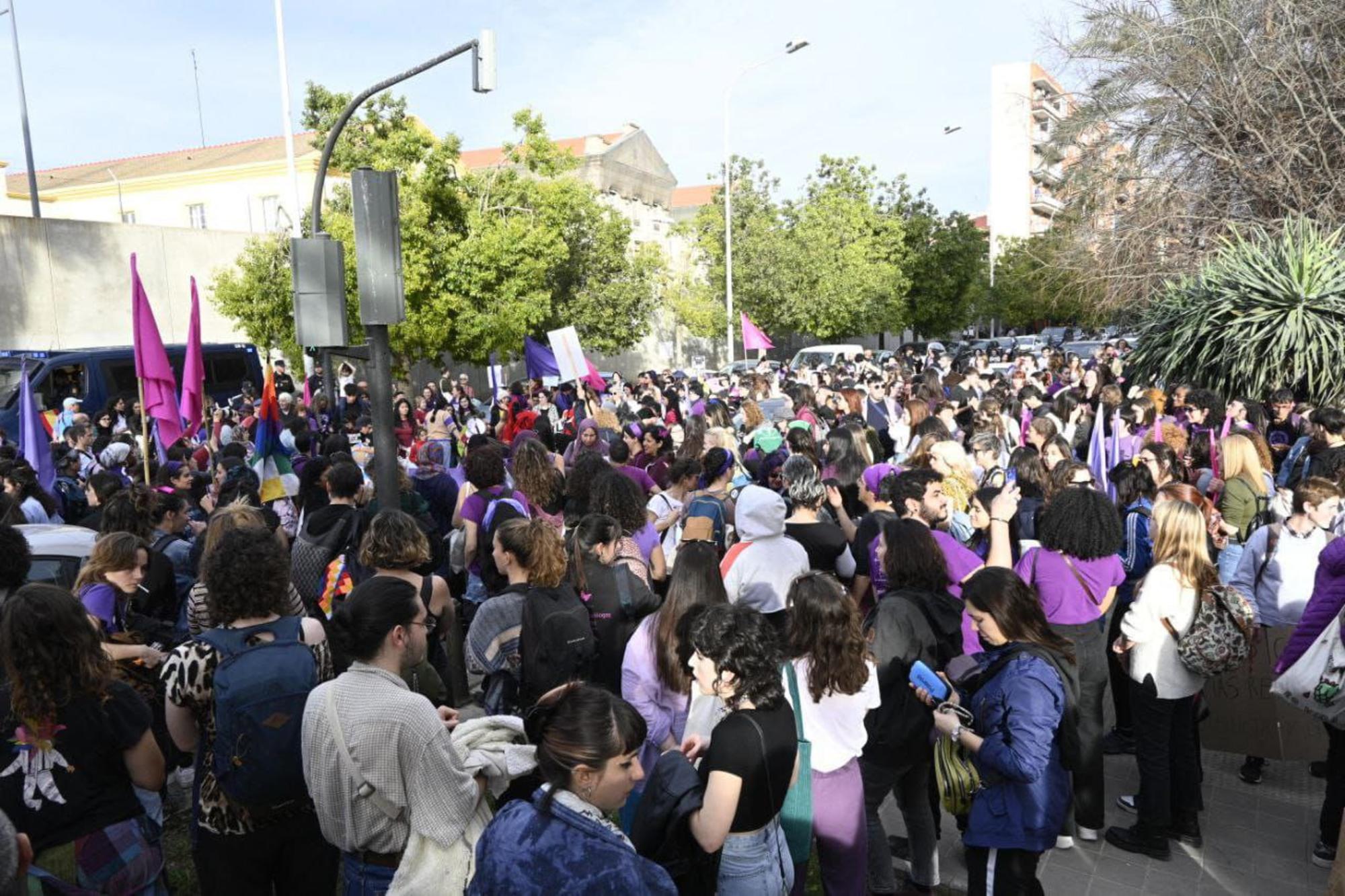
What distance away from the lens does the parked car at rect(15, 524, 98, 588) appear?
5340mm

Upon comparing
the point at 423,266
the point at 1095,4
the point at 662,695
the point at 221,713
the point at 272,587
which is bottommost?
the point at 662,695

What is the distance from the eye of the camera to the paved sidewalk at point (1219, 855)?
439 cm

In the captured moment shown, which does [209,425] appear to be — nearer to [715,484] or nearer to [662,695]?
[715,484]

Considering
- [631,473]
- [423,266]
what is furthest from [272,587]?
[423,266]

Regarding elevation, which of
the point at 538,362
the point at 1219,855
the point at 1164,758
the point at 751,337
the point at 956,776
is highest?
the point at 751,337

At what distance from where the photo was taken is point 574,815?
7.54ft

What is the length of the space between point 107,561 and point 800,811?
10.7ft

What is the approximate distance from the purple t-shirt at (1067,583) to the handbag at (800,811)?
1852mm

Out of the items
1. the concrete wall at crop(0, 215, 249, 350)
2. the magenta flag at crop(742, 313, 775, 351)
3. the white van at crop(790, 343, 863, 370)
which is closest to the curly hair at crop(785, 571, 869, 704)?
the magenta flag at crop(742, 313, 775, 351)

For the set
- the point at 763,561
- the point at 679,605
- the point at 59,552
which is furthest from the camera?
the point at 59,552

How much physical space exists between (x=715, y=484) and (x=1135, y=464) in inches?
107

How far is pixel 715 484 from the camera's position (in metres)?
6.38

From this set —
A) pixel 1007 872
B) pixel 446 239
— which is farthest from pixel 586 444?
pixel 446 239

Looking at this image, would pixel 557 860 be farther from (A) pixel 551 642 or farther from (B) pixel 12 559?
(B) pixel 12 559
